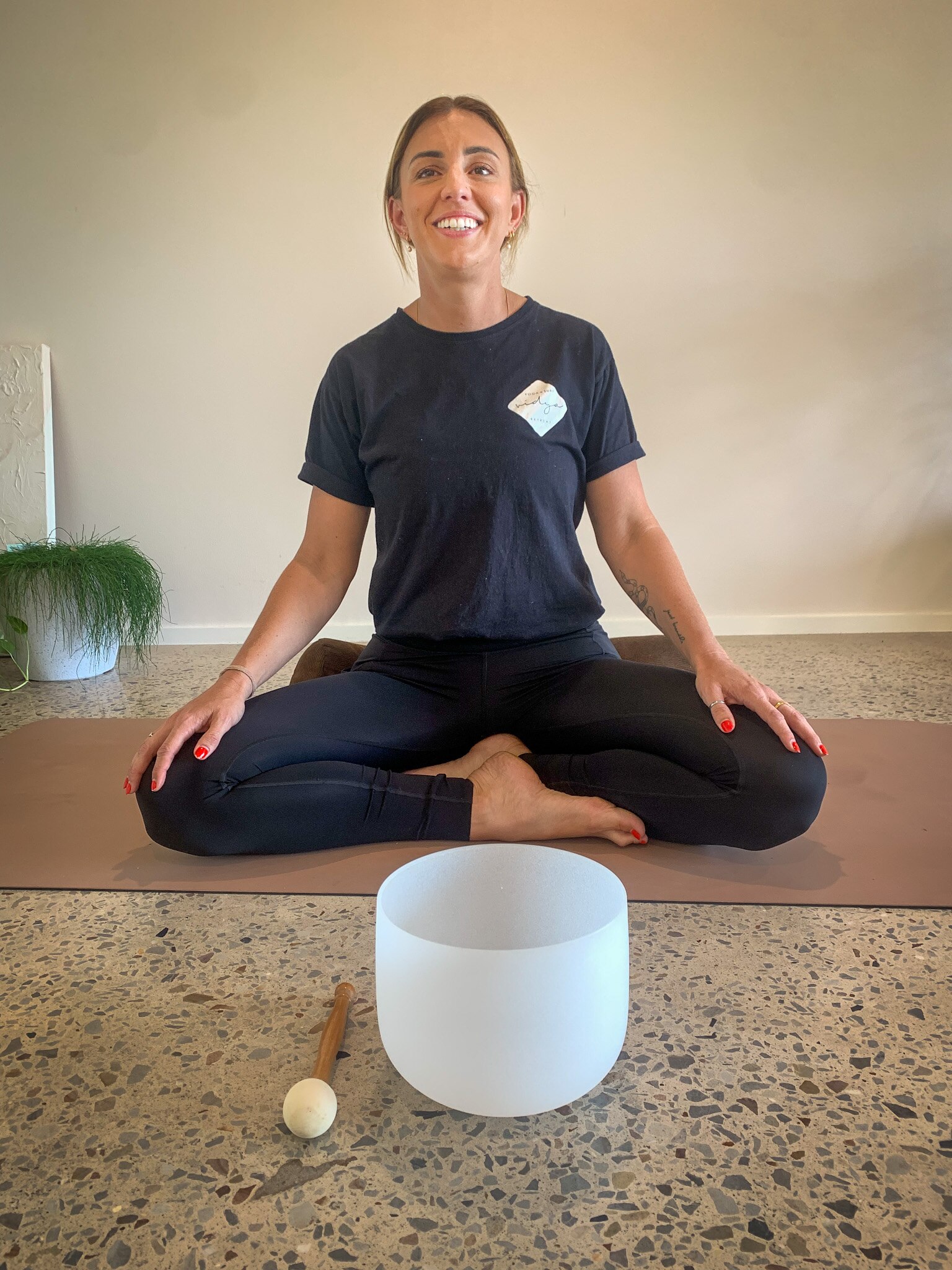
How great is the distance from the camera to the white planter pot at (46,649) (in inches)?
96.7

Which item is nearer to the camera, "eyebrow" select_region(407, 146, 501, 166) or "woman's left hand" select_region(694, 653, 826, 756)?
"woman's left hand" select_region(694, 653, 826, 756)

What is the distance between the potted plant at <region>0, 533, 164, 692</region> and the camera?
243 centimetres

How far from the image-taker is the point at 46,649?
246 cm

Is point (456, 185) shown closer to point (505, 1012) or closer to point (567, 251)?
point (505, 1012)

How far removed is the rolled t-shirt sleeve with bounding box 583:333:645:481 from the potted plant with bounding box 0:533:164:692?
5.12 ft

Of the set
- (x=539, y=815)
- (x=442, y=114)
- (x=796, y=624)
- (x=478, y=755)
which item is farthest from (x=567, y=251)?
(x=539, y=815)

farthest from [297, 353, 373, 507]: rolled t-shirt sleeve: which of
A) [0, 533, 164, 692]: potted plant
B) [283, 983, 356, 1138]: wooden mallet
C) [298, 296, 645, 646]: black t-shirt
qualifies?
[0, 533, 164, 692]: potted plant

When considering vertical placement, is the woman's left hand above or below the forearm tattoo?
below

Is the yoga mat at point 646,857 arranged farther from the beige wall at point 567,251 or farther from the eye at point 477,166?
the beige wall at point 567,251

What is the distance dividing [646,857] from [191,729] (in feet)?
1.97

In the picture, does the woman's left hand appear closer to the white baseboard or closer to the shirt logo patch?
the shirt logo patch

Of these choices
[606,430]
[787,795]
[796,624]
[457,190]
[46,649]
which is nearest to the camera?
[787,795]

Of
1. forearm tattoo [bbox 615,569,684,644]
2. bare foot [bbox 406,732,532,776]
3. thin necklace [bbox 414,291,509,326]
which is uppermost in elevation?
thin necklace [bbox 414,291,509,326]

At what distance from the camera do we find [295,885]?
1.15m
